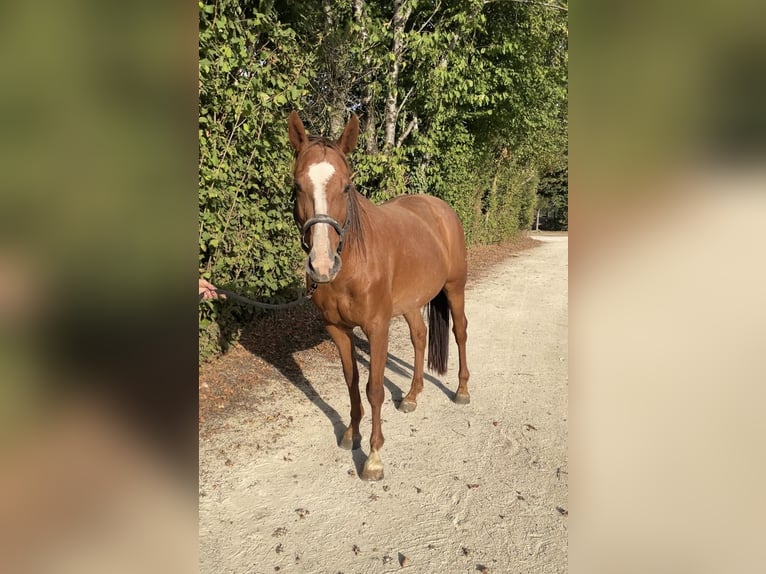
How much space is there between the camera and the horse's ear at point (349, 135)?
8.54ft

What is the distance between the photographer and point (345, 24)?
110 inches

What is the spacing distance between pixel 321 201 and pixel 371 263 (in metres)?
0.70

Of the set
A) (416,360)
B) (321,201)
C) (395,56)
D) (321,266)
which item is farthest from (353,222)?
(395,56)

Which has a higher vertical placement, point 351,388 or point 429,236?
point 429,236

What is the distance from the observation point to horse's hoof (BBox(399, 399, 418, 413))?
3.86 m

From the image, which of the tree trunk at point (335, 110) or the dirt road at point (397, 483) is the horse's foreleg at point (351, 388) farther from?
the tree trunk at point (335, 110)

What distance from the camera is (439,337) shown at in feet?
14.6

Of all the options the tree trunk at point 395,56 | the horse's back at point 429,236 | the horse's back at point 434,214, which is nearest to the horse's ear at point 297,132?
the horse's back at point 429,236

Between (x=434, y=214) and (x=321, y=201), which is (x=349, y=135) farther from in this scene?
(x=434, y=214)

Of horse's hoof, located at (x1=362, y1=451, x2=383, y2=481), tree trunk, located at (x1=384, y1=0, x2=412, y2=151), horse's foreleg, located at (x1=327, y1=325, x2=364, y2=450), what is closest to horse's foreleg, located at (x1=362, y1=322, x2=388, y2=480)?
horse's hoof, located at (x1=362, y1=451, x2=383, y2=481)

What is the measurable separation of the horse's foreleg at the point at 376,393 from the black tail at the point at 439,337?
1.43 meters

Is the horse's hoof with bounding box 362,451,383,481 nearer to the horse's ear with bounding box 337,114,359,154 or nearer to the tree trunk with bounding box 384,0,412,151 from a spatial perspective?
the horse's ear with bounding box 337,114,359,154

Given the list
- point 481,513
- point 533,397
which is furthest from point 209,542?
point 533,397
